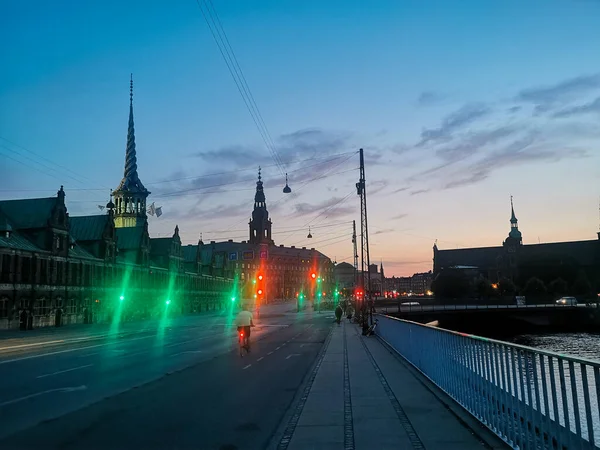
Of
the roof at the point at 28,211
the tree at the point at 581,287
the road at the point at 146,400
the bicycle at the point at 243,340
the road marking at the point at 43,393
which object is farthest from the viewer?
the tree at the point at 581,287

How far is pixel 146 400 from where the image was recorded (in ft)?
37.7

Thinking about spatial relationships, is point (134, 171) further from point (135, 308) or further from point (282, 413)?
point (282, 413)

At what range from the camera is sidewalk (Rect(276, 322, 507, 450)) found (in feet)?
23.8

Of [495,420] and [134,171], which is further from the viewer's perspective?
[134,171]

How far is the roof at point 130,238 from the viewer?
80625 mm

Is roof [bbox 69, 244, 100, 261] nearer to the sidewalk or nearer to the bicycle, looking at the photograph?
the bicycle

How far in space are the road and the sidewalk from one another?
63 cm

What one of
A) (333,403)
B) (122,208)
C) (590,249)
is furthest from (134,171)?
(590,249)

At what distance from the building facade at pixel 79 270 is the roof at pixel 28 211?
0.31ft

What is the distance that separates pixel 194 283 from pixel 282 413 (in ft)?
312

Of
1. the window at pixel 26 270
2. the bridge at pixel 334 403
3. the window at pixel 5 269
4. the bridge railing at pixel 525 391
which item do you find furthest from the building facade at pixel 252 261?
the bridge railing at pixel 525 391

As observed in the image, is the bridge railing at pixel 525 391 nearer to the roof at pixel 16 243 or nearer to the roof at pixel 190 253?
the roof at pixel 16 243

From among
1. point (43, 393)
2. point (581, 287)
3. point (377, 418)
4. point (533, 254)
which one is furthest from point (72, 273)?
point (533, 254)

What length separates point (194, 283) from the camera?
102562 mm
